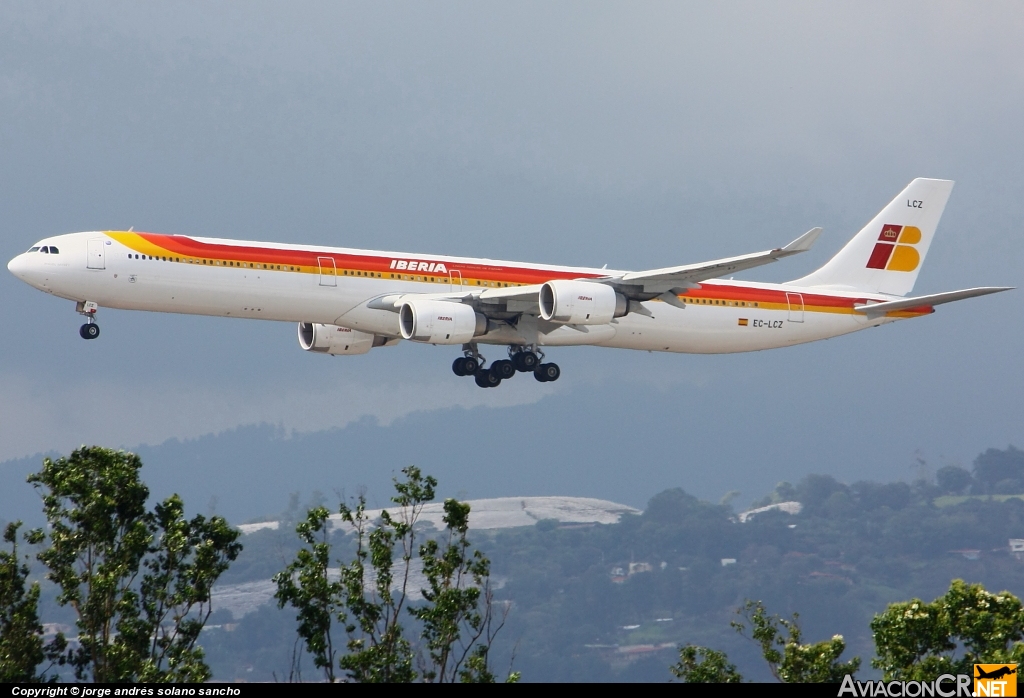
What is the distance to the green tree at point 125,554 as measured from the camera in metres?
37.6

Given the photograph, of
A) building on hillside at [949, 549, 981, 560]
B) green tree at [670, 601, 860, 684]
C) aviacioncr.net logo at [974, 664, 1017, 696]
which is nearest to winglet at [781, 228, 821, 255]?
green tree at [670, 601, 860, 684]

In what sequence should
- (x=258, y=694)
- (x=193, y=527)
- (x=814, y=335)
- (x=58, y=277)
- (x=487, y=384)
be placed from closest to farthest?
1. (x=258, y=694)
2. (x=193, y=527)
3. (x=58, y=277)
4. (x=487, y=384)
5. (x=814, y=335)

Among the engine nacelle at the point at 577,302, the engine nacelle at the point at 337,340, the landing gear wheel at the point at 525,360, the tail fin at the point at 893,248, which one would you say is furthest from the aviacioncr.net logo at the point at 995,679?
the tail fin at the point at 893,248

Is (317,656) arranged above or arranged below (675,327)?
below

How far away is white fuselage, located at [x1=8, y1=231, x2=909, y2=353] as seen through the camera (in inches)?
1943

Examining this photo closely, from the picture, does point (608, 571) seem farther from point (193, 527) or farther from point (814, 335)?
point (193, 527)

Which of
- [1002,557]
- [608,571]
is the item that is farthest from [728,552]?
[1002,557]

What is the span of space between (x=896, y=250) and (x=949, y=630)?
35.3 meters

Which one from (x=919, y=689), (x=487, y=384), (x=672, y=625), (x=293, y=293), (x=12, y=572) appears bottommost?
(x=672, y=625)

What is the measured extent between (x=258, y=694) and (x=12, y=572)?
44.3ft

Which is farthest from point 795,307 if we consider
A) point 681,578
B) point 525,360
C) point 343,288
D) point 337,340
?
point 681,578

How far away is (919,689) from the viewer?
30.0 m

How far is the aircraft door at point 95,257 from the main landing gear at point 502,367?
15.2 metres

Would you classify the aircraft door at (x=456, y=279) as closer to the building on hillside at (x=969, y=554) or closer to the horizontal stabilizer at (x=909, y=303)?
the horizontal stabilizer at (x=909, y=303)
